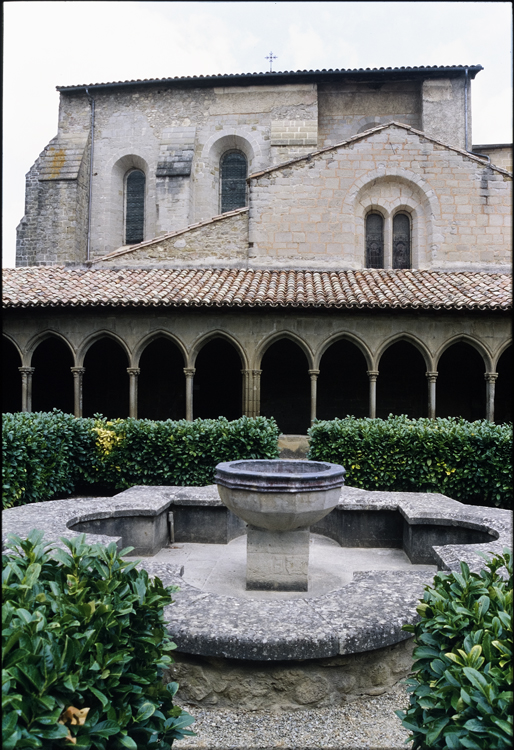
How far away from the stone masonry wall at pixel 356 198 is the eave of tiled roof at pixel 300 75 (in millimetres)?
4980

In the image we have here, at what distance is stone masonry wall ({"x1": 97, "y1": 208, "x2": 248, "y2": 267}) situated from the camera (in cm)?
1496

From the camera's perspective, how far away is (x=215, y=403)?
52.4 ft

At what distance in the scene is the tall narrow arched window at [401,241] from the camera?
1570 centimetres

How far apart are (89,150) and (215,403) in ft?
35.3

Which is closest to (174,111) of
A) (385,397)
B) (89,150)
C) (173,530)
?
(89,150)

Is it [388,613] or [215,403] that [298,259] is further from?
[388,613]

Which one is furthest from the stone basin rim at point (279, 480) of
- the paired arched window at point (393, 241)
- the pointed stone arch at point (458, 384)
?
the paired arched window at point (393, 241)

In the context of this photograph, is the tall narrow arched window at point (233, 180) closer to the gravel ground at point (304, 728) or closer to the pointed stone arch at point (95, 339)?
the pointed stone arch at point (95, 339)

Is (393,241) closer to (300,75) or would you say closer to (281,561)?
(300,75)

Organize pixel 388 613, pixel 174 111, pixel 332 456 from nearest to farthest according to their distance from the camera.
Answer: pixel 388 613
pixel 332 456
pixel 174 111

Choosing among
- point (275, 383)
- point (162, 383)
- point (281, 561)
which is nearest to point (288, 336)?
point (275, 383)

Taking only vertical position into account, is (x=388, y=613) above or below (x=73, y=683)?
below

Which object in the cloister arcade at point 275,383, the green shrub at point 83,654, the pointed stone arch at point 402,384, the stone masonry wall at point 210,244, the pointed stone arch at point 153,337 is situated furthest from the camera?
the pointed stone arch at point 402,384

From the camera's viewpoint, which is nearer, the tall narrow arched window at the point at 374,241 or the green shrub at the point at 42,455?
the green shrub at the point at 42,455
